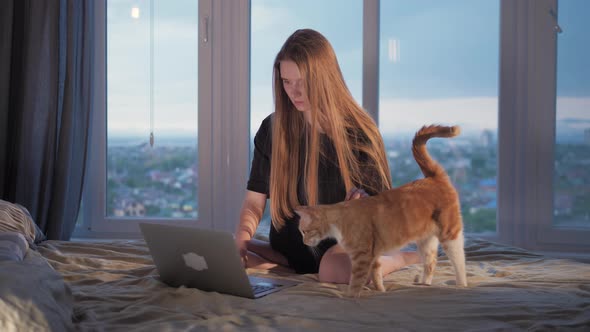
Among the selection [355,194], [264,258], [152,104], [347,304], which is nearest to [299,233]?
[264,258]

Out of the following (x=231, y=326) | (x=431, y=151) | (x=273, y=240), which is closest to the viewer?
(x=231, y=326)

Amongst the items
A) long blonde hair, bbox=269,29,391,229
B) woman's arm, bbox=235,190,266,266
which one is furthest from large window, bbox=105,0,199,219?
long blonde hair, bbox=269,29,391,229

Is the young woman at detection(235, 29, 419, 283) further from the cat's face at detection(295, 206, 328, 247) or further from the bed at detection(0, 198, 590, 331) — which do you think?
the cat's face at detection(295, 206, 328, 247)

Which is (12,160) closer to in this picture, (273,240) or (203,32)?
(203,32)

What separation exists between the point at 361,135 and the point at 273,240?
0.49 meters

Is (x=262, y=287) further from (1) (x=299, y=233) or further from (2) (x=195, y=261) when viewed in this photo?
(1) (x=299, y=233)

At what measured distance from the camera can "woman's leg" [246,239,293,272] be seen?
2139 millimetres

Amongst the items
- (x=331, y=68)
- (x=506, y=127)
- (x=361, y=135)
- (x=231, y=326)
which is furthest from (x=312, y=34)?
(x=506, y=127)

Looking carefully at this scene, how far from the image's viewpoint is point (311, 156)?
2072mm

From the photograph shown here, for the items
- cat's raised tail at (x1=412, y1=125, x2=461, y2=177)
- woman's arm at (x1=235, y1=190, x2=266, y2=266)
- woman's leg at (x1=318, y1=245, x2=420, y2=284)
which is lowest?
woman's leg at (x1=318, y1=245, x2=420, y2=284)

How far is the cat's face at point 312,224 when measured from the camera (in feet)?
5.41

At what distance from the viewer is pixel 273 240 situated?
220 cm

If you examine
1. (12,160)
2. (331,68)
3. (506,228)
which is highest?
(331,68)

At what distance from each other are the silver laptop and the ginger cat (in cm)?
22
